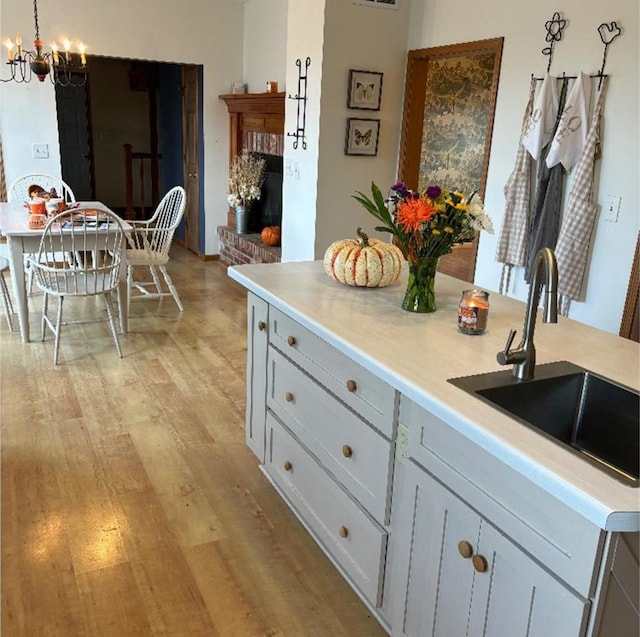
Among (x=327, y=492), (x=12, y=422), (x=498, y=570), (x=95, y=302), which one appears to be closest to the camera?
(x=498, y=570)

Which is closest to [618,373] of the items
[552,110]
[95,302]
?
[552,110]

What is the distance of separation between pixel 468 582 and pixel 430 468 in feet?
0.87

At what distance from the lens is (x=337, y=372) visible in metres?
1.89

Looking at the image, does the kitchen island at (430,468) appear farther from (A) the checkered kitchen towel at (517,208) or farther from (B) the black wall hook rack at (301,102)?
(B) the black wall hook rack at (301,102)

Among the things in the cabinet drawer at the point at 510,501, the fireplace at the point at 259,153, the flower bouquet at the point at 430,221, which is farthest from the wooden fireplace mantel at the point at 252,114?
the cabinet drawer at the point at 510,501

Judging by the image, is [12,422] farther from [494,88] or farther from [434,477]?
[494,88]

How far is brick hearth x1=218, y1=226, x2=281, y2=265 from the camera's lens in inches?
225

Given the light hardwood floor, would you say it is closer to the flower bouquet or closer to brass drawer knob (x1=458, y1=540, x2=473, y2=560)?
brass drawer knob (x1=458, y1=540, x2=473, y2=560)

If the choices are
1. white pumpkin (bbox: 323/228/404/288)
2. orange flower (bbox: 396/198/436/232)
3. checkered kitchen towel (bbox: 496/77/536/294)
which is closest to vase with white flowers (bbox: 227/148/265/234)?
checkered kitchen towel (bbox: 496/77/536/294)

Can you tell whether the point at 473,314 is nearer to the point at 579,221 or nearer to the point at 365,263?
the point at 365,263

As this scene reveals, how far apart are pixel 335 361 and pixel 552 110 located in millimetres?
2282

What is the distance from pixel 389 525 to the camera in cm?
172

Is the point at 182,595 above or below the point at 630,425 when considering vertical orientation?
below

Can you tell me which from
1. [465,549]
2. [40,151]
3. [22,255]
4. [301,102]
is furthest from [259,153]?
[465,549]
